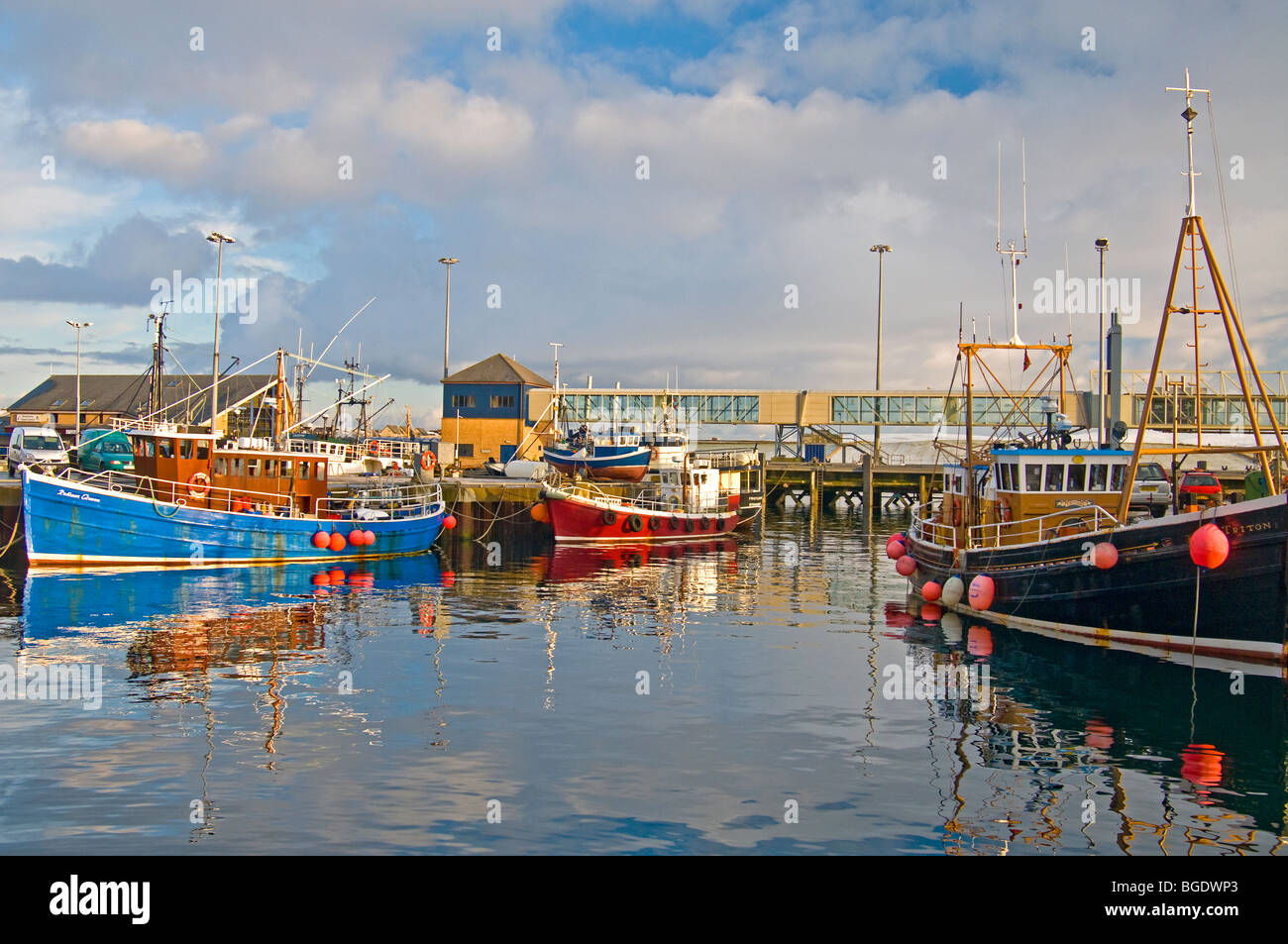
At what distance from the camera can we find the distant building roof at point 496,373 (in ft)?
258

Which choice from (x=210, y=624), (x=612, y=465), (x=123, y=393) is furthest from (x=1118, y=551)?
(x=123, y=393)

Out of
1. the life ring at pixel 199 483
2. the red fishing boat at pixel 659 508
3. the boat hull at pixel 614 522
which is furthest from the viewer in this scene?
the red fishing boat at pixel 659 508

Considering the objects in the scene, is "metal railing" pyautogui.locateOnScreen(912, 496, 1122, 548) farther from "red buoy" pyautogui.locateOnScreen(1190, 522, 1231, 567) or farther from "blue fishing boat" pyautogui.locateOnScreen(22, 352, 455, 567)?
"blue fishing boat" pyautogui.locateOnScreen(22, 352, 455, 567)

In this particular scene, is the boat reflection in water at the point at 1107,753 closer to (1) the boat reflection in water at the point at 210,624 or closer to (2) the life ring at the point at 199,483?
(1) the boat reflection in water at the point at 210,624

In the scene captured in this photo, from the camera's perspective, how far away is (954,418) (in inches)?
3054

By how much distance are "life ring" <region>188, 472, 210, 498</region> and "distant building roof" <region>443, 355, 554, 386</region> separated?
1713 inches

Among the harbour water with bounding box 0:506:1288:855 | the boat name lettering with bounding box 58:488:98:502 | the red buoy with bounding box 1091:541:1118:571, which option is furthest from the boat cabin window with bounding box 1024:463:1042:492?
the boat name lettering with bounding box 58:488:98:502

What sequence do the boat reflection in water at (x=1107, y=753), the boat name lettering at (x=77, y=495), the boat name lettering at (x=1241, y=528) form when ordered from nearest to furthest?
the boat reflection in water at (x=1107, y=753), the boat name lettering at (x=1241, y=528), the boat name lettering at (x=77, y=495)

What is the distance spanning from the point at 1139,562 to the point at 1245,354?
4716 mm

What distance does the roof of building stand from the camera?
85500 mm

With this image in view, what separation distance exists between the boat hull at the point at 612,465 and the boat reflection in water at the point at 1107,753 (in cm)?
4333

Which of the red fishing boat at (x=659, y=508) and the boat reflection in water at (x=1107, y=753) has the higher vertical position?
the red fishing boat at (x=659, y=508)

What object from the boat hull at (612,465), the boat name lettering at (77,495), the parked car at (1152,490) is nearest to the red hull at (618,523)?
the boat hull at (612,465)

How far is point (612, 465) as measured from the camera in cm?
6406
